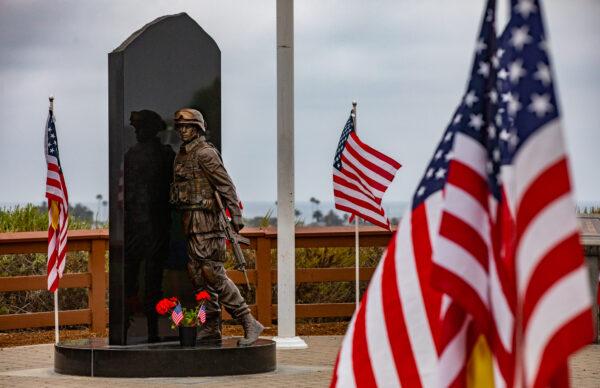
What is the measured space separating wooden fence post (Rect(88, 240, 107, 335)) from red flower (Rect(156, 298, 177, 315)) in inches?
168

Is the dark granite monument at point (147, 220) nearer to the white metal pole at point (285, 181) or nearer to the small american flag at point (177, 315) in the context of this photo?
the small american flag at point (177, 315)

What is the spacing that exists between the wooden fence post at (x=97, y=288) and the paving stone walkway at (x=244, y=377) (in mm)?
1989

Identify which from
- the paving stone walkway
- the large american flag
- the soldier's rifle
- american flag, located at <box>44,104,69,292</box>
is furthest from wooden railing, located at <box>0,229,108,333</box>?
the large american flag

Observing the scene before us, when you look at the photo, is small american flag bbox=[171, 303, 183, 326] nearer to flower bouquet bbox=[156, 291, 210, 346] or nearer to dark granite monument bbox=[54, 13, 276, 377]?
flower bouquet bbox=[156, 291, 210, 346]

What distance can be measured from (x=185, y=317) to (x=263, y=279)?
494 cm

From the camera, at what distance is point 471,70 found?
4.88 m

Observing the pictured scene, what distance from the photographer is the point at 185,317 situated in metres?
13.0

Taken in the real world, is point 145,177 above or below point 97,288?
above

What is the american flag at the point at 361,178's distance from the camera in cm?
1639

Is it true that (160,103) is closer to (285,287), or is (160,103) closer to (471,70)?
(285,287)

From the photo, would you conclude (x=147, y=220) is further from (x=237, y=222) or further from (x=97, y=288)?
(x=97, y=288)

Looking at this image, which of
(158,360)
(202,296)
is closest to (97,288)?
(202,296)

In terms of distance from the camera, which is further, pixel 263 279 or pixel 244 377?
pixel 263 279

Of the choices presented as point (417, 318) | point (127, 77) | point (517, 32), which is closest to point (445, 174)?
point (417, 318)
